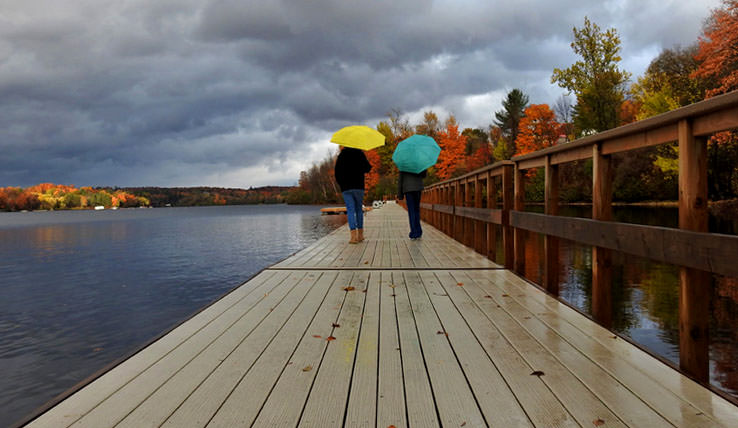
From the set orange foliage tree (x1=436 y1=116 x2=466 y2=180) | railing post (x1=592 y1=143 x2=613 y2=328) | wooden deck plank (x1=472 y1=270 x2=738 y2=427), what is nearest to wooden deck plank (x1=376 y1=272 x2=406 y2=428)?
wooden deck plank (x1=472 y1=270 x2=738 y2=427)

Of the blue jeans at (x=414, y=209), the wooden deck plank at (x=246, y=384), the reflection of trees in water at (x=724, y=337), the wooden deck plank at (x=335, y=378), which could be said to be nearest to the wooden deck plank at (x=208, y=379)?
the wooden deck plank at (x=246, y=384)

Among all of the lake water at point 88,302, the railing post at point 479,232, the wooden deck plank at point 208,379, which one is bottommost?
the lake water at point 88,302

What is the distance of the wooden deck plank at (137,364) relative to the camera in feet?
6.29

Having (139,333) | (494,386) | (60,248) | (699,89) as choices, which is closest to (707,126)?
(494,386)

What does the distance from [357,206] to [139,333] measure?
166 inches

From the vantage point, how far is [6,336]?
6949mm

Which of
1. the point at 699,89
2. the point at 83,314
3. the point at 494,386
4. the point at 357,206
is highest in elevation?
the point at 699,89

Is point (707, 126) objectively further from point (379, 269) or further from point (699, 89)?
point (699, 89)

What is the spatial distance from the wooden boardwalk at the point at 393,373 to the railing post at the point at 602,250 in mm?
153

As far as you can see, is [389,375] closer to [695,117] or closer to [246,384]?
[246,384]

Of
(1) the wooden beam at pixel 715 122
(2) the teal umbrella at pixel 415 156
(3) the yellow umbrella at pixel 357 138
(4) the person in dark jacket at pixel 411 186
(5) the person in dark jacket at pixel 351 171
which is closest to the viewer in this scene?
(1) the wooden beam at pixel 715 122

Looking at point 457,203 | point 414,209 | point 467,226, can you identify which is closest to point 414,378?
point 467,226

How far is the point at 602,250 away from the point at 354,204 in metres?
5.68

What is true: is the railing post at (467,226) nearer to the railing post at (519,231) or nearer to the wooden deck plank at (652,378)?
the railing post at (519,231)
